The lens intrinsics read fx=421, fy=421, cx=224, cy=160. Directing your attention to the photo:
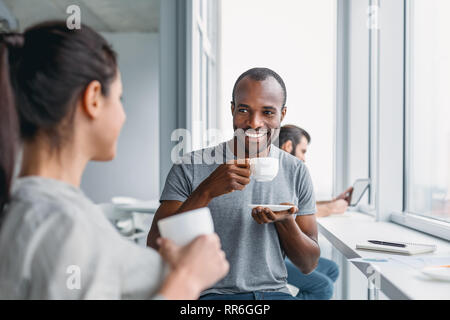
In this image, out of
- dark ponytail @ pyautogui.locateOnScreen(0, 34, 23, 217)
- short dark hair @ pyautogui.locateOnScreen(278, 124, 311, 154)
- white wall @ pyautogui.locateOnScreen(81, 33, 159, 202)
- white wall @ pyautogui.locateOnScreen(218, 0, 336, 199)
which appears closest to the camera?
dark ponytail @ pyautogui.locateOnScreen(0, 34, 23, 217)

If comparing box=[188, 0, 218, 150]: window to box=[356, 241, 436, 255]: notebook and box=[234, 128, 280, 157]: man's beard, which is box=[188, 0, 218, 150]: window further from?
box=[356, 241, 436, 255]: notebook

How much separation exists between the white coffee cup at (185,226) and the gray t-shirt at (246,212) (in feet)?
1.93

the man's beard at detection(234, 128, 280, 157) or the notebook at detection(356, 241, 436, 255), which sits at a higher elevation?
the man's beard at detection(234, 128, 280, 157)

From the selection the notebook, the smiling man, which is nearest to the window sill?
the notebook

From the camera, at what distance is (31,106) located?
65 cm

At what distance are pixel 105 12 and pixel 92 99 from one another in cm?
449

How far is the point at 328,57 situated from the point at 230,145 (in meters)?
1.72

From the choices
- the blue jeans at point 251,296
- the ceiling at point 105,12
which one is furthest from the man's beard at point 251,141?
the ceiling at point 105,12

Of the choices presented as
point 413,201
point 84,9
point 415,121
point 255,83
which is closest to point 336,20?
point 415,121

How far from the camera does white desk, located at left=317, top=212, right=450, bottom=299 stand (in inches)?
34.6

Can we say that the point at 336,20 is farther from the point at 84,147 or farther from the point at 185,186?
the point at 84,147

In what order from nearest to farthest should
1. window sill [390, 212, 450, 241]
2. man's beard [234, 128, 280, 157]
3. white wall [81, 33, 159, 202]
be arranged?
man's beard [234, 128, 280, 157] < window sill [390, 212, 450, 241] < white wall [81, 33, 159, 202]

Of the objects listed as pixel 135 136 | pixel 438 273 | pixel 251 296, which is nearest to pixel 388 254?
pixel 438 273

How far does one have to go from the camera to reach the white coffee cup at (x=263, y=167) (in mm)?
Answer: 1171
